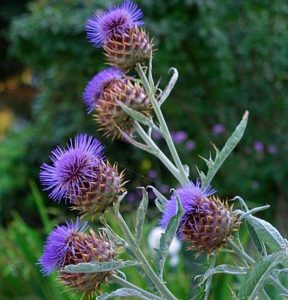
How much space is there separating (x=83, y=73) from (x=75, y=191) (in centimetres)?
468

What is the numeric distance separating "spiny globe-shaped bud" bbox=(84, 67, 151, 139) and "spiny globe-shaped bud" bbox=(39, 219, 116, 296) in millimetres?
302

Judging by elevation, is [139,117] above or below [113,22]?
below

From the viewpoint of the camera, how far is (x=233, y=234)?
135 cm

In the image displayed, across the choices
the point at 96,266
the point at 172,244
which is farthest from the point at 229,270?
the point at 172,244

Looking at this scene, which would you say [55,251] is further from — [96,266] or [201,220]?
[201,220]

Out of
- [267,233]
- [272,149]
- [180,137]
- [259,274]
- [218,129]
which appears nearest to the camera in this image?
[259,274]

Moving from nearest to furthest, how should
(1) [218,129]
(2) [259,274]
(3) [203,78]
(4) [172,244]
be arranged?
(2) [259,274] < (4) [172,244] < (1) [218,129] < (3) [203,78]

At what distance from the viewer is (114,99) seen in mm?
1562

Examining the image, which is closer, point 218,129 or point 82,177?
point 82,177

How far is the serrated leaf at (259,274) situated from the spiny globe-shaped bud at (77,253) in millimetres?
240

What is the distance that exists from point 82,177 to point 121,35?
0.37 meters

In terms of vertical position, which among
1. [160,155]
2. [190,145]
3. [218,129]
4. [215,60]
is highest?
[160,155]

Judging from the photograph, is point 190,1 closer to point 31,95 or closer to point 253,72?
point 253,72

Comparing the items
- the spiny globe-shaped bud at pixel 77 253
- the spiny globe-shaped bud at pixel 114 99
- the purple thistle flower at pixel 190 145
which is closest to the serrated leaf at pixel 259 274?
the spiny globe-shaped bud at pixel 77 253
